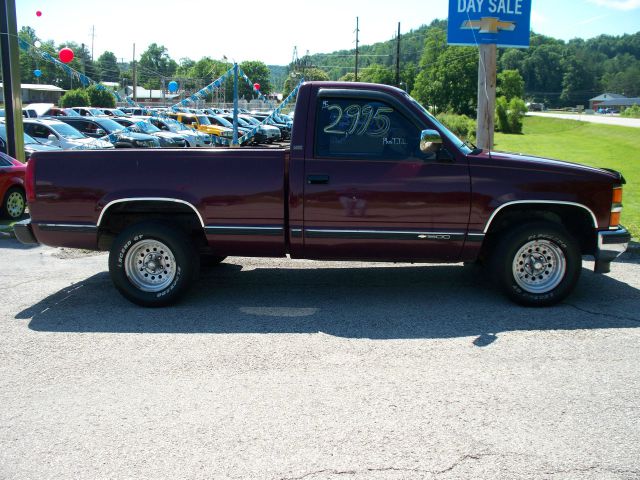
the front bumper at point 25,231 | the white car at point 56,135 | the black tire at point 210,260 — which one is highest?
the white car at point 56,135

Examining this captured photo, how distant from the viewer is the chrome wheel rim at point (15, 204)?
11078 mm

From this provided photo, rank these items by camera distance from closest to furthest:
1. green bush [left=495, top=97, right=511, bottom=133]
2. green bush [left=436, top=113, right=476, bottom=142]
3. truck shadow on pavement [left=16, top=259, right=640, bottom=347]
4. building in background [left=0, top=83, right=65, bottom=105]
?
truck shadow on pavement [left=16, top=259, right=640, bottom=347]
green bush [left=436, top=113, right=476, bottom=142]
green bush [left=495, top=97, right=511, bottom=133]
building in background [left=0, top=83, right=65, bottom=105]

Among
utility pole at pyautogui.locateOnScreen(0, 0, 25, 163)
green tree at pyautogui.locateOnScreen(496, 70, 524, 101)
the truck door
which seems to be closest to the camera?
the truck door

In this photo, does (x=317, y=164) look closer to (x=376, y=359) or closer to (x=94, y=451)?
(x=376, y=359)

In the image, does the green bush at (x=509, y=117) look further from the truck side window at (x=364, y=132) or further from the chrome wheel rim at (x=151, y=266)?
the chrome wheel rim at (x=151, y=266)

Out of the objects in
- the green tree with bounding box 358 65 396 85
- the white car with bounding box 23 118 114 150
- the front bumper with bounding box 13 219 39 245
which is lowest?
the front bumper with bounding box 13 219 39 245

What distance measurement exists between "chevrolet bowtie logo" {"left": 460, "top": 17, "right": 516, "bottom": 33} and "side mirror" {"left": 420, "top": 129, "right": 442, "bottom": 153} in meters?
5.56

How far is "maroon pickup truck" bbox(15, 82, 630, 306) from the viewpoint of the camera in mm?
6230

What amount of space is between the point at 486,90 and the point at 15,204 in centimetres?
821

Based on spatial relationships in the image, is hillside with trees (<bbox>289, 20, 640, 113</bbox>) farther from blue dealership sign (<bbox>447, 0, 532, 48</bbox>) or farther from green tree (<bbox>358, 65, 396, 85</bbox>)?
blue dealership sign (<bbox>447, 0, 532, 48</bbox>)

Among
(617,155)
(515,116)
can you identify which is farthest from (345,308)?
(515,116)

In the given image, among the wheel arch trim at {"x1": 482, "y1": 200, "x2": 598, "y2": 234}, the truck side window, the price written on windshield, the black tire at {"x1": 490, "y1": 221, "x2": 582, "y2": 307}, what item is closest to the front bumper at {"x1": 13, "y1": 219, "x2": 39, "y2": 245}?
the truck side window

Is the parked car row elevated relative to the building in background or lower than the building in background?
lower

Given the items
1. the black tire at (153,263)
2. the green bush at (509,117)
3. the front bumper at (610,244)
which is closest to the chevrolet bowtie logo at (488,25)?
the front bumper at (610,244)
